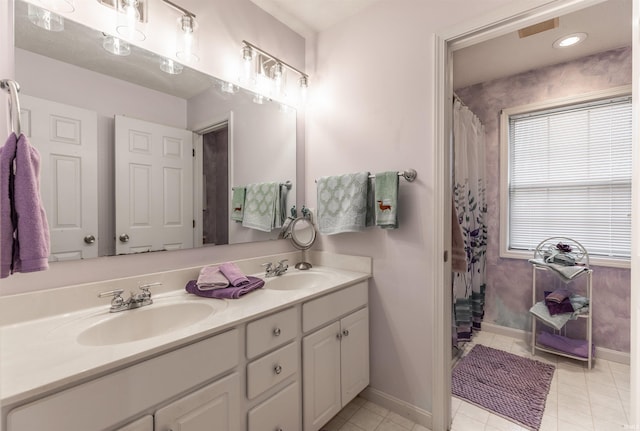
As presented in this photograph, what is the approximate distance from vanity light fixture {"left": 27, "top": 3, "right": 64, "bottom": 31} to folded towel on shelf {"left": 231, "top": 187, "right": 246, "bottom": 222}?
0.96 m

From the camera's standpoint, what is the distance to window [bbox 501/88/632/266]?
230 centimetres

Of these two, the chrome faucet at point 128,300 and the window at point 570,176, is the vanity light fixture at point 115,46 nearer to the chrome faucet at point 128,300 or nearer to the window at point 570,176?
the chrome faucet at point 128,300

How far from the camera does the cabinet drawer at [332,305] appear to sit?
1.39 metres

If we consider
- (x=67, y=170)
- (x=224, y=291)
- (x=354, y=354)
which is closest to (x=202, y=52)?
(x=67, y=170)

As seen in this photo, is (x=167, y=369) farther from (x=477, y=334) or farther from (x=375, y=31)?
(x=477, y=334)

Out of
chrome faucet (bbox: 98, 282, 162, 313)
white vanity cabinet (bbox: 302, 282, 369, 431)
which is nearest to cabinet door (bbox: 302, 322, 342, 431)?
white vanity cabinet (bbox: 302, 282, 369, 431)

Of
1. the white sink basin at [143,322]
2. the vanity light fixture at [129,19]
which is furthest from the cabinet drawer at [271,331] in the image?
the vanity light fixture at [129,19]

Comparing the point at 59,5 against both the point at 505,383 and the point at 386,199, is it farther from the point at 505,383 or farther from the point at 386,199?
the point at 505,383

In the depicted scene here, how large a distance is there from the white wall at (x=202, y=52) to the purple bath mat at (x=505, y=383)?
1515 millimetres

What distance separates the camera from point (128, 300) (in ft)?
3.94

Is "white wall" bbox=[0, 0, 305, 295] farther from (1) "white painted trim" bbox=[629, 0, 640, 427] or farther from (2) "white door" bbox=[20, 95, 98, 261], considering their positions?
(1) "white painted trim" bbox=[629, 0, 640, 427]

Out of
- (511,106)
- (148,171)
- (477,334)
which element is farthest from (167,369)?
(511,106)

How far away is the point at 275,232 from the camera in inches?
77.4

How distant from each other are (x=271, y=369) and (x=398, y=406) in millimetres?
945
